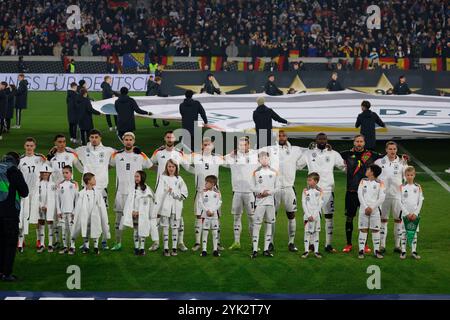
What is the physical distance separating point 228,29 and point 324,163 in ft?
124

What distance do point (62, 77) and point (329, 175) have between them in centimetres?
3497

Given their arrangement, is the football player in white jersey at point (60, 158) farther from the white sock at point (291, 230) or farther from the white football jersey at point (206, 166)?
the white sock at point (291, 230)

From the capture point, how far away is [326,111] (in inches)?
1232

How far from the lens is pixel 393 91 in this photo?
3422 centimetres

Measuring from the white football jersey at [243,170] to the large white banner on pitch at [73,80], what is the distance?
32555 mm

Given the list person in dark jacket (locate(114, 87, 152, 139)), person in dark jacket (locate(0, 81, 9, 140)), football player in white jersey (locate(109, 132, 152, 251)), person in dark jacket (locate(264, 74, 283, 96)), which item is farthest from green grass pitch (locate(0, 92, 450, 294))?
person in dark jacket (locate(264, 74, 283, 96))

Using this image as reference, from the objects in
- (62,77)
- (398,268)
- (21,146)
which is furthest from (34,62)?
(398,268)

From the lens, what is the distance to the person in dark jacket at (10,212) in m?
16.4

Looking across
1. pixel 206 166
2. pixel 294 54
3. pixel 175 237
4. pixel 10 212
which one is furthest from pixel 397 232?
pixel 294 54

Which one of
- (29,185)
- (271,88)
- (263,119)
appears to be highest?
(271,88)

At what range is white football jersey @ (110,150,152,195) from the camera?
1928cm

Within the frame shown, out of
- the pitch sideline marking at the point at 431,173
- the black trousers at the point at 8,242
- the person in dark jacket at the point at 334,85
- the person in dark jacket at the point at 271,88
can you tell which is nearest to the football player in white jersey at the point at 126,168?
the black trousers at the point at 8,242

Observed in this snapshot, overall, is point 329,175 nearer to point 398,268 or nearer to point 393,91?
point 398,268

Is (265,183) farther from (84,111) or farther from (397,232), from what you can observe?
(84,111)
